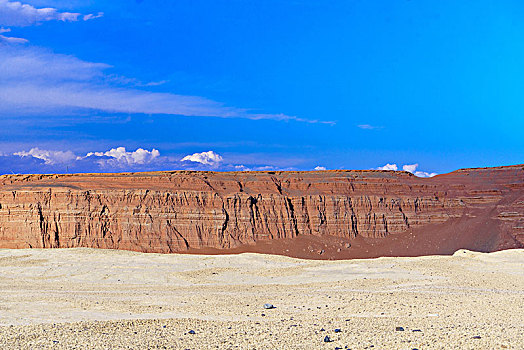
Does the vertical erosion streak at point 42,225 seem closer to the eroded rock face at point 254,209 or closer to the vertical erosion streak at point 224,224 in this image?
the eroded rock face at point 254,209

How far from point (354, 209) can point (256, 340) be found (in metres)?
26.1

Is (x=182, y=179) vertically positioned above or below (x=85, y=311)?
above

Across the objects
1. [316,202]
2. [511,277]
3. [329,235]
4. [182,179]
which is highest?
[182,179]

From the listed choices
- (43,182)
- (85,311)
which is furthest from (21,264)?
(85,311)

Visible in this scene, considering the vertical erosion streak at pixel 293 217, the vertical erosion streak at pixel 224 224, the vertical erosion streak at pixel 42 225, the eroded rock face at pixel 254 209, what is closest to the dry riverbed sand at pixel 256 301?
the eroded rock face at pixel 254 209

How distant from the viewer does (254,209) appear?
121 ft

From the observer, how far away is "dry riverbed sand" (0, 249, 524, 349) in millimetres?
11691

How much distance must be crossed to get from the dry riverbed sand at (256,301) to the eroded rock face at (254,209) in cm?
275

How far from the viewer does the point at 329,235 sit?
36.1 metres

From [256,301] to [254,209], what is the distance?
711 inches

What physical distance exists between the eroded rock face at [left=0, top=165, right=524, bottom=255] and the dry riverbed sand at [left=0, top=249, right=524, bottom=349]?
2.75 m

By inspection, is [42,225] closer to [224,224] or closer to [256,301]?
[224,224]

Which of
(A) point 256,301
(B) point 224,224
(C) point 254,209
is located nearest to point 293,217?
(C) point 254,209

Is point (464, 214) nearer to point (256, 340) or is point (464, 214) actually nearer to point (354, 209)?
point (354, 209)
